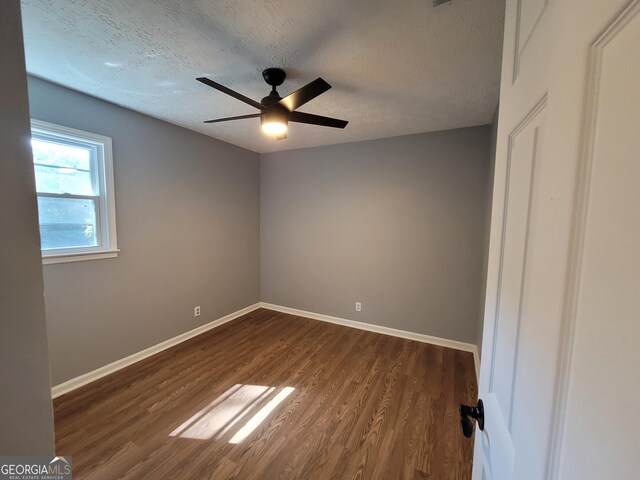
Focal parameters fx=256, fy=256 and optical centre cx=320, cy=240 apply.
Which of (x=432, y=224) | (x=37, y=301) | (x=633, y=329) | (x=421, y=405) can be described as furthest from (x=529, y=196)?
(x=432, y=224)

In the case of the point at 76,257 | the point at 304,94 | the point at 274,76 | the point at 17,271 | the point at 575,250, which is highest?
the point at 274,76

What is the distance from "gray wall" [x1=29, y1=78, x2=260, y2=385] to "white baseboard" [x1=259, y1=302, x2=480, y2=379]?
2.43 ft

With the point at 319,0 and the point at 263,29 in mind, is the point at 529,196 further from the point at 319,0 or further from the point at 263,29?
the point at 263,29

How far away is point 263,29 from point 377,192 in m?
2.17

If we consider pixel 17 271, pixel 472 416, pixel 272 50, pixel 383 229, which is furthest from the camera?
pixel 383 229

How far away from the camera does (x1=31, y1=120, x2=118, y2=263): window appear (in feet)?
6.47

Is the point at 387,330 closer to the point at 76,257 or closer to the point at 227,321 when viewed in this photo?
the point at 227,321

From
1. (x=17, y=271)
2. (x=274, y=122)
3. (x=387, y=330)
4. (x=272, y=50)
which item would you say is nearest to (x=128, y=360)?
(x=17, y=271)

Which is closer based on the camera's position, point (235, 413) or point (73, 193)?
point (235, 413)

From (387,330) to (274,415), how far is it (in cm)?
182

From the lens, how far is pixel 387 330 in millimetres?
3260

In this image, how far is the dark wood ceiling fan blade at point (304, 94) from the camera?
146 centimetres

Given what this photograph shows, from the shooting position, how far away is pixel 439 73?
5.77ft

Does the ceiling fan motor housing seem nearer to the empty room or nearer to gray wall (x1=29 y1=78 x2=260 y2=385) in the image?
the empty room
